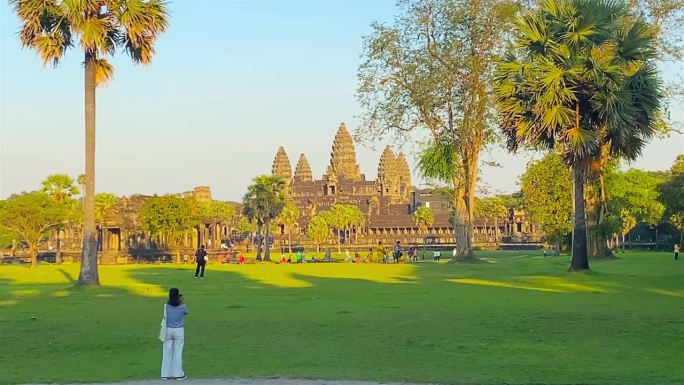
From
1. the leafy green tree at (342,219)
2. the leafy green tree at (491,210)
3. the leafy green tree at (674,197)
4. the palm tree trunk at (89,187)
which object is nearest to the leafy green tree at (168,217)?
the leafy green tree at (674,197)

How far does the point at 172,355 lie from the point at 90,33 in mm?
19245

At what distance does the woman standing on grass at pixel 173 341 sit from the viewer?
1130 centimetres

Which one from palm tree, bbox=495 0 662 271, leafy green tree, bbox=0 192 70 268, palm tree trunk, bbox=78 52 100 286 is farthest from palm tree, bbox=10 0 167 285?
leafy green tree, bbox=0 192 70 268

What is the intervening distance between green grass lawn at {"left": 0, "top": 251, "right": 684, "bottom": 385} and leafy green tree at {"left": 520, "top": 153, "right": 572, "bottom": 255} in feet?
110

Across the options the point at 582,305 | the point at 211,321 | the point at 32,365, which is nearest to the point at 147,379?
the point at 32,365

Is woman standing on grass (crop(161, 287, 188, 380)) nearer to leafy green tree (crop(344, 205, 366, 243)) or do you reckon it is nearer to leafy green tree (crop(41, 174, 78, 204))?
leafy green tree (crop(41, 174, 78, 204))

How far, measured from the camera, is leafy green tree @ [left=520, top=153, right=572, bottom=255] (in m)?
59.7

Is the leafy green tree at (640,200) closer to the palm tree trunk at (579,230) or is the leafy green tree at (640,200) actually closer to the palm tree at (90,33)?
the palm tree trunk at (579,230)

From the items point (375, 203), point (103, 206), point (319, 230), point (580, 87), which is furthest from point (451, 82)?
point (375, 203)

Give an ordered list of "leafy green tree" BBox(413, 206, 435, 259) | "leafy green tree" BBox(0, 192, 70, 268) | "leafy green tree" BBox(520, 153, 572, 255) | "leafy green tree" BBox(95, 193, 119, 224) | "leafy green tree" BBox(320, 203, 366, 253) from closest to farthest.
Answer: "leafy green tree" BBox(520, 153, 572, 255)
"leafy green tree" BBox(0, 192, 70, 268)
"leafy green tree" BBox(95, 193, 119, 224)
"leafy green tree" BBox(320, 203, 366, 253)
"leafy green tree" BBox(413, 206, 435, 259)

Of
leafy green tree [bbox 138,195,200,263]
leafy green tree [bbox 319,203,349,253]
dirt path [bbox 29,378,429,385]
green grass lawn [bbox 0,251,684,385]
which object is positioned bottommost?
dirt path [bbox 29,378,429,385]

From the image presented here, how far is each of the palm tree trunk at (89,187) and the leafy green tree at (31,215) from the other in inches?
1336

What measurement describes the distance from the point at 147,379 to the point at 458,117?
37.3 meters

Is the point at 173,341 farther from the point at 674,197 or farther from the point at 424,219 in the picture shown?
the point at 424,219
